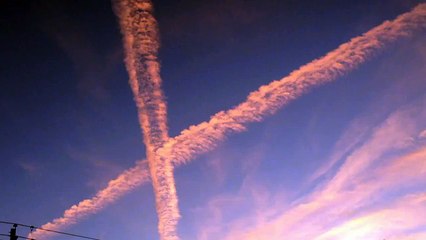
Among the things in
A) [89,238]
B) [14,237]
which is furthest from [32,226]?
[89,238]

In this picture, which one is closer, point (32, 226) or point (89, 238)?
point (32, 226)

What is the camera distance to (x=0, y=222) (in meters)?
26.8

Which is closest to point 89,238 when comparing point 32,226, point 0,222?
point 32,226

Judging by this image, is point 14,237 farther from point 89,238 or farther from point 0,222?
point 89,238

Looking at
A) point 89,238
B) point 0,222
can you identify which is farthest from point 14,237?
point 89,238

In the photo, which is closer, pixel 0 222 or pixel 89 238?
pixel 0 222

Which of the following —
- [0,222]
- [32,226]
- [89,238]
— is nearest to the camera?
[0,222]

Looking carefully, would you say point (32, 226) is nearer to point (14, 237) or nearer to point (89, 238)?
point (14, 237)

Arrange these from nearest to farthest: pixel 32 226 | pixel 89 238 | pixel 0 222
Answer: pixel 0 222
pixel 32 226
pixel 89 238

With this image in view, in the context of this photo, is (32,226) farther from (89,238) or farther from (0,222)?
(89,238)

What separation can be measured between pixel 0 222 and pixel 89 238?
28.6ft

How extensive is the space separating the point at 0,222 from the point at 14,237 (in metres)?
1.57

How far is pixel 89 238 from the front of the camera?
33875 mm

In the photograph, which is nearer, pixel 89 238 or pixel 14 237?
pixel 14 237
